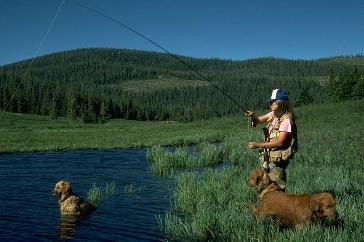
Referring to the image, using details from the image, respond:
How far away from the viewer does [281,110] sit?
8258 mm

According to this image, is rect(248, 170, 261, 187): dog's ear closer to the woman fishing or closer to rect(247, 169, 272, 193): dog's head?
rect(247, 169, 272, 193): dog's head

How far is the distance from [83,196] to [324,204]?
797cm

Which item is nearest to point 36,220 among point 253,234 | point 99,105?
point 253,234

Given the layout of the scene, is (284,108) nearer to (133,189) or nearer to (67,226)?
(67,226)

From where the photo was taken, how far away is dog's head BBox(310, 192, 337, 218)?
7012 millimetres

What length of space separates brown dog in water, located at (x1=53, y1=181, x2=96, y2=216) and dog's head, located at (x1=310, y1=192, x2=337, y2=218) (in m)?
5.55

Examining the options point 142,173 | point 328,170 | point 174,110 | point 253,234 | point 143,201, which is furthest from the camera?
point 174,110

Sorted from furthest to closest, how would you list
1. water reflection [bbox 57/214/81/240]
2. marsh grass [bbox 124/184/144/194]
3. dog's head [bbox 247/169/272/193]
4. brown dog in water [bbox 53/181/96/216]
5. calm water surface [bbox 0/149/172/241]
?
marsh grass [bbox 124/184/144/194] → brown dog in water [bbox 53/181/96/216] → calm water surface [bbox 0/149/172/241] → water reflection [bbox 57/214/81/240] → dog's head [bbox 247/169/272/193]

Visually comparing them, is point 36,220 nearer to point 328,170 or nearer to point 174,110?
point 328,170

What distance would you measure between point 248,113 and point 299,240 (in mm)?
3091

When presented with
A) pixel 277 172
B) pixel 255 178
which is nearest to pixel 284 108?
pixel 277 172

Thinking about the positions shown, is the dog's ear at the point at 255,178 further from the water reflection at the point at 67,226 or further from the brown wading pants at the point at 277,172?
the water reflection at the point at 67,226

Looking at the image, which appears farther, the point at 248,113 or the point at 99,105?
the point at 99,105

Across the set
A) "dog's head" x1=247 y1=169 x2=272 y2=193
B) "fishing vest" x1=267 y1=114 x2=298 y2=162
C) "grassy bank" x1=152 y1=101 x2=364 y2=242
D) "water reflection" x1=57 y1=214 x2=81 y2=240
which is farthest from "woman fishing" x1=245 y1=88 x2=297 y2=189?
"water reflection" x1=57 y1=214 x2=81 y2=240
